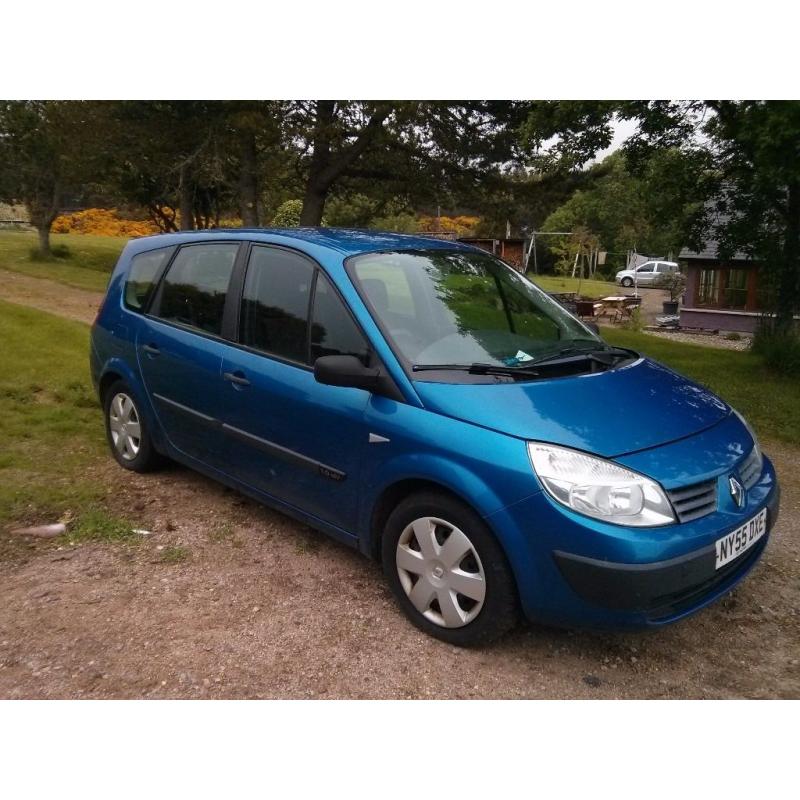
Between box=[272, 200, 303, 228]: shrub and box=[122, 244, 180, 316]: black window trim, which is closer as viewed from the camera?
box=[122, 244, 180, 316]: black window trim

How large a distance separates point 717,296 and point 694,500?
85.7 ft

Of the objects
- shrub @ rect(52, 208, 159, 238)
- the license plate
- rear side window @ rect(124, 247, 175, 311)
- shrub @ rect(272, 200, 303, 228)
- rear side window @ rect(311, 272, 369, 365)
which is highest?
shrub @ rect(272, 200, 303, 228)

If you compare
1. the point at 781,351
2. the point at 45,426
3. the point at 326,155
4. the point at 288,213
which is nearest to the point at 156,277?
the point at 45,426

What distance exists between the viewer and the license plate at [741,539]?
291cm

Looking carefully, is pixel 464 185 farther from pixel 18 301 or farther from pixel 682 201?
pixel 18 301

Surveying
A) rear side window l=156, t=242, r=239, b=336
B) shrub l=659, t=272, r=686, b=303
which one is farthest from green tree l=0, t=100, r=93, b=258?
shrub l=659, t=272, r=686, b=303

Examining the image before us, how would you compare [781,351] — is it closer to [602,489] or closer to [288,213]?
[602,489]

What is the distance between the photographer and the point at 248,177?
1741cm

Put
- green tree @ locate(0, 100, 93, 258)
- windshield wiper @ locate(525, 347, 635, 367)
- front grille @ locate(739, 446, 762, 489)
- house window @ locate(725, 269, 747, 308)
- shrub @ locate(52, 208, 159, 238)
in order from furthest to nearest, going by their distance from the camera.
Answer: shrub @ locate(52, 208, 159, 238) < house window @ locate(725, 269, 747, 308) < green tree @ locate(0, 100, 93, 258) < windshield wiper @ locate(525, 347, 635, 367) < front grille @ locate(739, 446, 762, 489)

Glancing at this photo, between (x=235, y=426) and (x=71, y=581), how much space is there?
45.9 inches

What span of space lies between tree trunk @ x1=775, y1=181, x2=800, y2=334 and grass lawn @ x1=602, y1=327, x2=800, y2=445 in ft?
2.32

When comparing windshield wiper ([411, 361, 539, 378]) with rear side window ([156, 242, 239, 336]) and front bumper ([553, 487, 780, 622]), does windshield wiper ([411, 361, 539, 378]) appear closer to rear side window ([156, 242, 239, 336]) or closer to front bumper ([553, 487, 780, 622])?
front bumper ([553, 487, 780, 622])

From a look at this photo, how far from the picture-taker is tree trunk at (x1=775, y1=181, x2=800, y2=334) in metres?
10.1

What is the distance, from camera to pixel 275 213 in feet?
125
